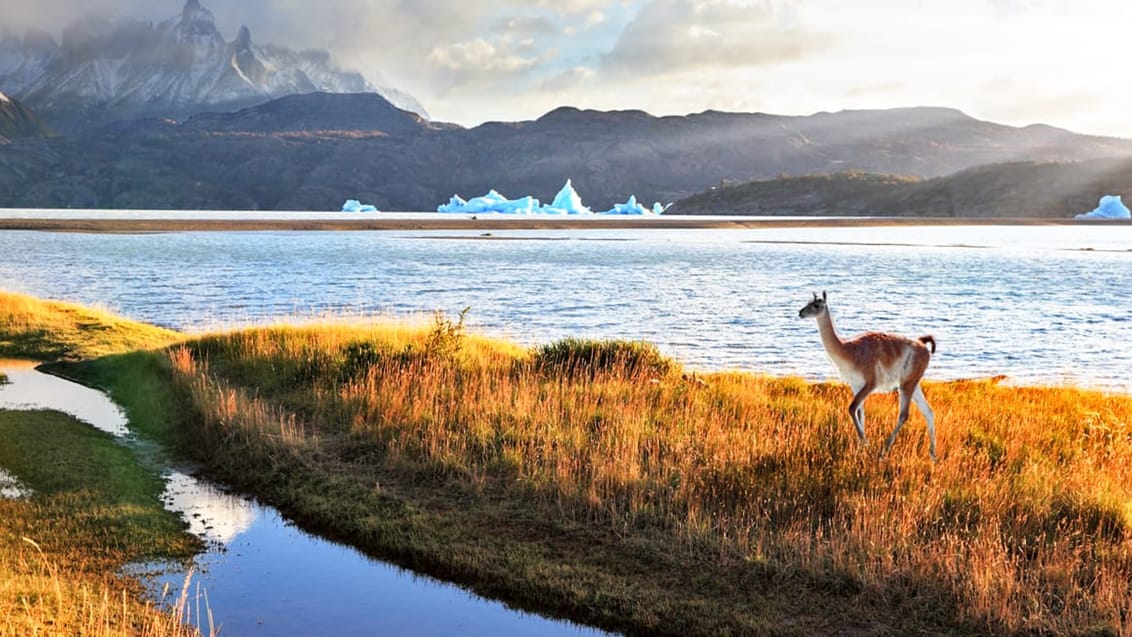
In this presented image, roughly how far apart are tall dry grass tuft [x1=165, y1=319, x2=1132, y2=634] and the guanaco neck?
1.47 meters

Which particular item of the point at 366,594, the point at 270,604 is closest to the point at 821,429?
the point at 366,594

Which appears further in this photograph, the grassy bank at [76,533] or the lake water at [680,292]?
the lake water at [680,292]

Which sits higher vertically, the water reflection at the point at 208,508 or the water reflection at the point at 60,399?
the water reflection at the point at 60,399

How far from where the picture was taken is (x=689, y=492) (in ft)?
37.7

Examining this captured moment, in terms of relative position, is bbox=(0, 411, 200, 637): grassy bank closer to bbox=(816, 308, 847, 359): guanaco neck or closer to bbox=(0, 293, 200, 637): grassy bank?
bbox=(0, 293, 200, 637): grassy bank

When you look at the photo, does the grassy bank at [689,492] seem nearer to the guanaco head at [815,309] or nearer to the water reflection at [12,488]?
the guanaco head at [815,309]

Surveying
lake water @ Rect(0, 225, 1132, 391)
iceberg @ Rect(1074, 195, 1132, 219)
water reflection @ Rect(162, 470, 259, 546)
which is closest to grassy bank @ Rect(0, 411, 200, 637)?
water reflection @ Rect(162, 470, 259, 546)

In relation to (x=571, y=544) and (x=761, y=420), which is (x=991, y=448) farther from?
(x=571, y=544)

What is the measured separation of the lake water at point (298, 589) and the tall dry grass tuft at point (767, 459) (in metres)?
2.03

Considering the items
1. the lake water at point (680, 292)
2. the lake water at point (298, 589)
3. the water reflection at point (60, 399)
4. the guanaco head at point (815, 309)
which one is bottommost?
the lake water at point (680, 292)

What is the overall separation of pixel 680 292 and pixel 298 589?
46712 mm

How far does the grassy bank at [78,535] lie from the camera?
839 cm

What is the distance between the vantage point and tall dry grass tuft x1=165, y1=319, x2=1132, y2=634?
30.8 ft

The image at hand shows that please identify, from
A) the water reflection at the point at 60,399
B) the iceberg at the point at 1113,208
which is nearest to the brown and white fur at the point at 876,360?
the water reflection at the point at 60,399
